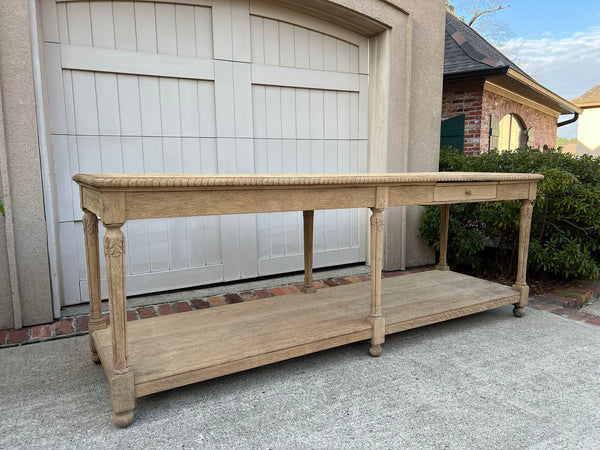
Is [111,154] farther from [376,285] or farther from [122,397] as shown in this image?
[376,285]

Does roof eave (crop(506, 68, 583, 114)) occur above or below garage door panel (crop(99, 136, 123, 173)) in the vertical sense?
above

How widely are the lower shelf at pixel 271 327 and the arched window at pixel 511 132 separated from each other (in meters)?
5.41

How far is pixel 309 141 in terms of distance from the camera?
4289 millimetres

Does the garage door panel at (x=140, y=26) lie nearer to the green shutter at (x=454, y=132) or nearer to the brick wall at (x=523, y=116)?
the green shutter at (x=454, y=132)

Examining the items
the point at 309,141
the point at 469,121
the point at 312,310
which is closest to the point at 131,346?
the point at 312,310

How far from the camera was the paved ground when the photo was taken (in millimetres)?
1894

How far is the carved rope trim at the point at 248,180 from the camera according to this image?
6.03 feet

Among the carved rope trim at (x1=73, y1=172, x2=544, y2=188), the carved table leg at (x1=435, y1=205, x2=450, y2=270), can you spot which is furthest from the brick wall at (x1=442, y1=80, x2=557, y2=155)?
the carved rope trim at (x1=73, y1=172, x2=544, y2=188)

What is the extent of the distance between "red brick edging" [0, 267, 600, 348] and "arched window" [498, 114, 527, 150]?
4405 millimetres

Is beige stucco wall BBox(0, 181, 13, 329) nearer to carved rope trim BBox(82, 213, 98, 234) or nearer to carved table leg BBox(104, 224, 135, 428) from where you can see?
carved rope trim BBox(82, 213, 98, 234)

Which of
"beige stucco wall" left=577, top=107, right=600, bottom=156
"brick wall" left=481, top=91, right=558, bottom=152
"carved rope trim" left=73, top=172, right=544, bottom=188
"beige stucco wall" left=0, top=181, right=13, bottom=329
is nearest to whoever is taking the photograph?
"carved rope trim" left=73, top=172, right=544, bottom=188

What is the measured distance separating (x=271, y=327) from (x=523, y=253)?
→ 2.19 metres

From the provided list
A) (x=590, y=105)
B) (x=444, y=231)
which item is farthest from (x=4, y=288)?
(x=590, y=105)

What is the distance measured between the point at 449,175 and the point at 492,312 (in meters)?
1.43
